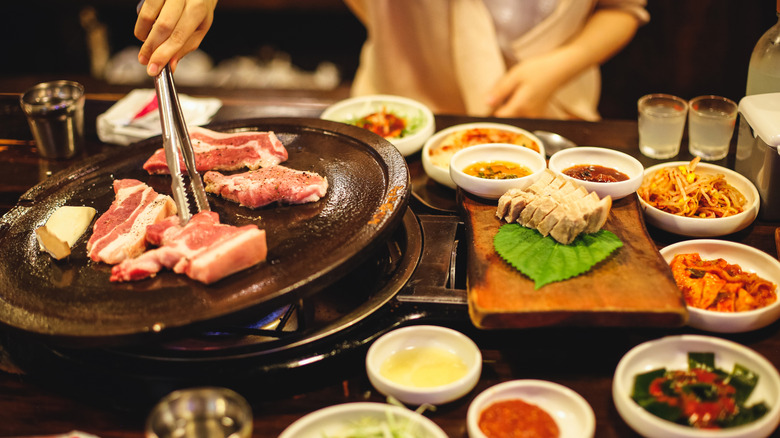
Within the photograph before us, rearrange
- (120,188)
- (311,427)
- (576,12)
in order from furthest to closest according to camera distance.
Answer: (576,12)
(120,188)
(311,427)

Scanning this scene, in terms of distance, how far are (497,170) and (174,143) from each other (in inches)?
55.4

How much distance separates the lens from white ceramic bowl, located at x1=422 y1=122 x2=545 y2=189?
303 cm

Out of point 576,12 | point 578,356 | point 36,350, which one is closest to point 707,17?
point 576,12

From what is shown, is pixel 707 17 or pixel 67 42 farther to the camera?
pixel 67 42

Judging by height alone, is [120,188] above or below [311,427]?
above

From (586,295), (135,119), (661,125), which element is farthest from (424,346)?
(135,119)

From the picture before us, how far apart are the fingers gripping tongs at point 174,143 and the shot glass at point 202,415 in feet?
2.96

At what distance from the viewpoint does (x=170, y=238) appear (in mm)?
2227

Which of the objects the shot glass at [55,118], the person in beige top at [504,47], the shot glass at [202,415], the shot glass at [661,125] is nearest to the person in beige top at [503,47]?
the person in beige top at [504,47]

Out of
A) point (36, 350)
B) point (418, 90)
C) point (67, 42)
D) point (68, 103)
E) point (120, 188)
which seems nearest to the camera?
point (36, 350)

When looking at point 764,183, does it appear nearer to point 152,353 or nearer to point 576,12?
point 576,12

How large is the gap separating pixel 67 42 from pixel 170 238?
5.43 m

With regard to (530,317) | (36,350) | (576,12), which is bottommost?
(36,350)

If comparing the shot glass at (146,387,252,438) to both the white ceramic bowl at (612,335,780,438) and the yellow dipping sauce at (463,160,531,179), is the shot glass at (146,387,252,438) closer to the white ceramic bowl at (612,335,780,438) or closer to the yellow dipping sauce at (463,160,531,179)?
the white ceramic bowl at (612,335,780,438)
